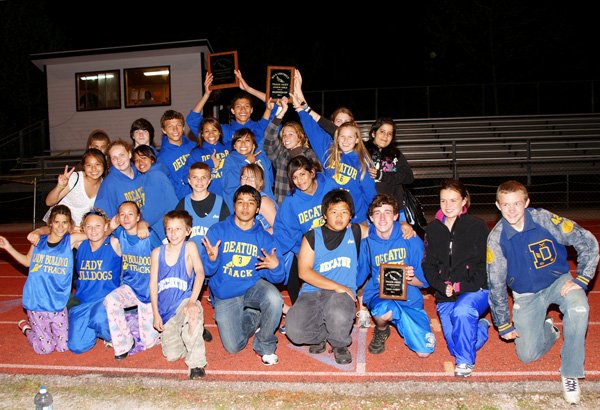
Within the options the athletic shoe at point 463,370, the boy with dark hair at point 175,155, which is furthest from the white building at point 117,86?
the athletic shoe at point 463,370

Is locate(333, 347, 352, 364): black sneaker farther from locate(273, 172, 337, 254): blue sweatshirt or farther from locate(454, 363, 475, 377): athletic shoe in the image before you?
locate(273, 172, 337, 254): blue sweatshirt

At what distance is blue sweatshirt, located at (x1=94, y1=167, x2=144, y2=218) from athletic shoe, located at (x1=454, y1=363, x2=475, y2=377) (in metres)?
3.76

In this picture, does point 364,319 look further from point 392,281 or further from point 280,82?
point 280,82

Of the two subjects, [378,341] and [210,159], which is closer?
[378,341]

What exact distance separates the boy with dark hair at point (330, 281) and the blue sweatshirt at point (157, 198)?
1.86 m

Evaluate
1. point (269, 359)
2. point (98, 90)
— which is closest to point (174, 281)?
point (269, 359)

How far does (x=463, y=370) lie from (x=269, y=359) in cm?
166

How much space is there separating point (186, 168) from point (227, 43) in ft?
101

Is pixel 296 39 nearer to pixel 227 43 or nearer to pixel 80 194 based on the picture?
pixel 227 43

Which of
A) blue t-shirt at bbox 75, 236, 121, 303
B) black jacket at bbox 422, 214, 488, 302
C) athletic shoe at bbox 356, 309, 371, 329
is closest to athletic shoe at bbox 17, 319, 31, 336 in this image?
blue t-shirt at bbox 75, 236, 121, 303

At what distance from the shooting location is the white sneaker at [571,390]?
371 centimetres

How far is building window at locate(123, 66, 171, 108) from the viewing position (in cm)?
1881

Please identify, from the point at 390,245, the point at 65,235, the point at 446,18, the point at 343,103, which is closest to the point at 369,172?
the point at 390,245

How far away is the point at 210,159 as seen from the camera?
6301 millimetres
